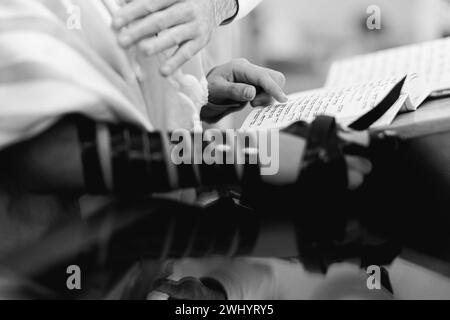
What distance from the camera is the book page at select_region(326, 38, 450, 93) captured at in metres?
0.63

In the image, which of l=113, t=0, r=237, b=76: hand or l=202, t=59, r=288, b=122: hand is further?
l=202, t=59, r=288, b=122: hand

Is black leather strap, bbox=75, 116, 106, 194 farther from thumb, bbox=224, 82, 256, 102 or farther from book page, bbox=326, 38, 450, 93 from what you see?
book page, bbox=326, 38, 450, 93

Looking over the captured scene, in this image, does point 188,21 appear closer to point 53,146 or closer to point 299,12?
point 53,146

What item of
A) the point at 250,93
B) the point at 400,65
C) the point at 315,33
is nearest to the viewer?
the point at 250,93

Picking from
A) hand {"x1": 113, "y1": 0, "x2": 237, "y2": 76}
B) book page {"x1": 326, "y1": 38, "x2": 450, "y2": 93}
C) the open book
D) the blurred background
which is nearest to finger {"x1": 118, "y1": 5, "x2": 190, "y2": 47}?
hand {"x1": 113, "y1": 0, "x2": 237, "y2": 76}

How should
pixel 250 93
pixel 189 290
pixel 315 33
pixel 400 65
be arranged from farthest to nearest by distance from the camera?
1. pixel 315 33
2. pixel 400 65
3. pixel 250 93
4. pixel 189 290

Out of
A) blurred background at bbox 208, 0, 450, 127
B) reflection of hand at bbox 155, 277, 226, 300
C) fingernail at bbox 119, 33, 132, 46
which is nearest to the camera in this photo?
reflection of hand at bbox 155, 277, 226, 300

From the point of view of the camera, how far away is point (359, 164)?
1.30ft

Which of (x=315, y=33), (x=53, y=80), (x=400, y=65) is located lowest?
(x=315, y=33)

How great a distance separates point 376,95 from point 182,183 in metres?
0.20

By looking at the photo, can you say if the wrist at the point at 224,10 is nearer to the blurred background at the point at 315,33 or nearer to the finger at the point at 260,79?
the finger at the point at 260,79

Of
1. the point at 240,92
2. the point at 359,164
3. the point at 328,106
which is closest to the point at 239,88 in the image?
the point at 240,92

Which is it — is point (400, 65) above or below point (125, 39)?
below

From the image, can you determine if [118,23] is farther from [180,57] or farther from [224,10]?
[224,10]
